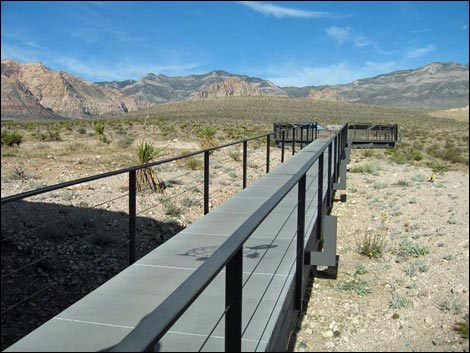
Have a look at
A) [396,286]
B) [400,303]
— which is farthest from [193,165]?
[400,303]

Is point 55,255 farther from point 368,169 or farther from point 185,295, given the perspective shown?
point 368,169

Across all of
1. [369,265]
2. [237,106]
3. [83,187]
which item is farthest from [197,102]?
[369,265]

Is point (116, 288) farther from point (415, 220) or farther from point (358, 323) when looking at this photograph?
point (415, 220)

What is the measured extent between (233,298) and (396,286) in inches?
163

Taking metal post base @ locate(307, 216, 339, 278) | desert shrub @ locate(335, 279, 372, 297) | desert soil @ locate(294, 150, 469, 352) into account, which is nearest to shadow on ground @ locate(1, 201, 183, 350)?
metal post base @ locate(307, 216, 339, 278)

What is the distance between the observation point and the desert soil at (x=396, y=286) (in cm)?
432

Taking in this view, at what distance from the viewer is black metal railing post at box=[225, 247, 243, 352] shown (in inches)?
78.1

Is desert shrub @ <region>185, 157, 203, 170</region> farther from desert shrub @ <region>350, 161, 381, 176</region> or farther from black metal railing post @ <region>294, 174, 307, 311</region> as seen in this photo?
black metal railing post @ <region>294, 174, 307, 311</region>

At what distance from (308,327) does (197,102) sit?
86427 millimetres

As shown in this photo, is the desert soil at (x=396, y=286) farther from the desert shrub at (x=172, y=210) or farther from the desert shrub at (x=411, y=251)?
the desert shrub at (x=172, y=210)

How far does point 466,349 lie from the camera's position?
13.0 ft

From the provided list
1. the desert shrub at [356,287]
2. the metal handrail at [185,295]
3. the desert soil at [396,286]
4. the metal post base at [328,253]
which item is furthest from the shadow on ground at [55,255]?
the metal handrail at [185,295]

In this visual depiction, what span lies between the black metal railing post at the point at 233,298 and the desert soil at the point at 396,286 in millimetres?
2077

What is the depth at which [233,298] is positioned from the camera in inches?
80.4
